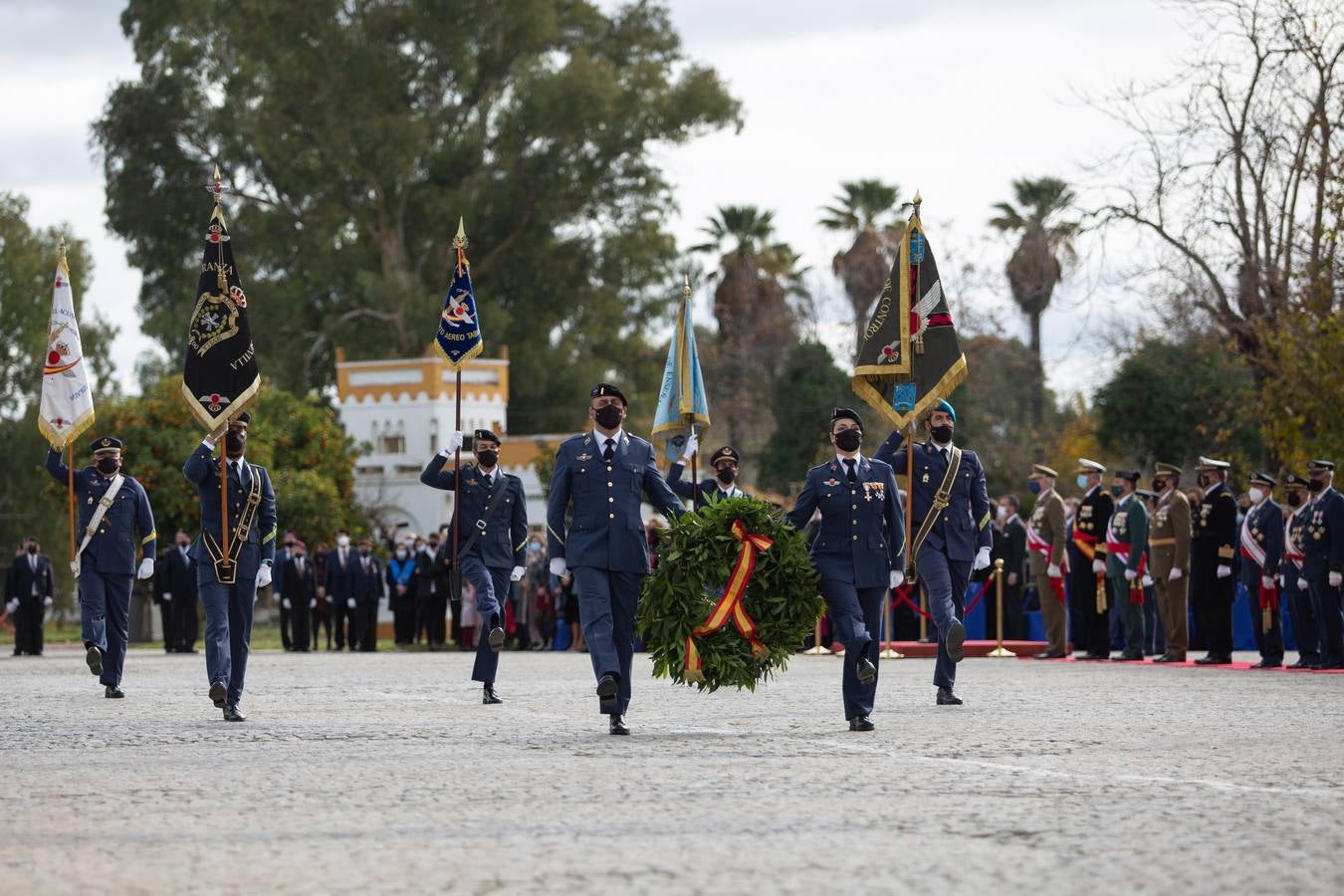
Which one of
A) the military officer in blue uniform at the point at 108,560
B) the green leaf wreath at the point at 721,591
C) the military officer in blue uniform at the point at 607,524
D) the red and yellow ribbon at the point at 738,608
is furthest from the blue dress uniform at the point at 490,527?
the red and yellow ribbon at the point at 738,608

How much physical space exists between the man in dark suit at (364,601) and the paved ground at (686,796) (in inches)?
725

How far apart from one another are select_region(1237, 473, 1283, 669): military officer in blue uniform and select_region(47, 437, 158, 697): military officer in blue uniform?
34.9 ft

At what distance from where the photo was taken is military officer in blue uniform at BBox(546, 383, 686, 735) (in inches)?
502

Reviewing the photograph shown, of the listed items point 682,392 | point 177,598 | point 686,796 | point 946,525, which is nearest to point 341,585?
point 177,598

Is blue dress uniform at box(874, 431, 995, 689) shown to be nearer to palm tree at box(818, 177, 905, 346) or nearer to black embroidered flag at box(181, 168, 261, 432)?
black embroidered flag at box(181, 168, 261, 432)

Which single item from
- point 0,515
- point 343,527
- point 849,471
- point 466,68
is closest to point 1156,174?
point 849,471

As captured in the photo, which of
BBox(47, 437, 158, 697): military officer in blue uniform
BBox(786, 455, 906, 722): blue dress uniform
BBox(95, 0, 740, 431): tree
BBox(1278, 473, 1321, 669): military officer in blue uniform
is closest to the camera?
BBox(786, 455, 906, 722): blue dress uniform

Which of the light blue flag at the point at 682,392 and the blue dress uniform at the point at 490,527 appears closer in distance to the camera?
Result: the blue dress uniform at the point at 490,527

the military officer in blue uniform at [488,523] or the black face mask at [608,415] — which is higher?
the black face mask at [608,415]

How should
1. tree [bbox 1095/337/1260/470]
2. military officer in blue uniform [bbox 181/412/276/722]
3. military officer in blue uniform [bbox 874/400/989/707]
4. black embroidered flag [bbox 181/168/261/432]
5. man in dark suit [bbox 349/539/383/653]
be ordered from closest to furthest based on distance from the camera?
military officer in blue uniform [bbox 181/412/276/722], military officer in blue uniform [bbox 874/400/989/707], black embroidered flag [bbox 181/168/261/432], man in dark suit [bbox 349/539/383/653], tree [bbox 1095/337/1260/470]

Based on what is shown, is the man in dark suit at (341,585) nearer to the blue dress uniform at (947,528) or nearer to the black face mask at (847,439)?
the blue dress uniform at (947,528)

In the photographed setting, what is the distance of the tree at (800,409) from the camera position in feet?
194

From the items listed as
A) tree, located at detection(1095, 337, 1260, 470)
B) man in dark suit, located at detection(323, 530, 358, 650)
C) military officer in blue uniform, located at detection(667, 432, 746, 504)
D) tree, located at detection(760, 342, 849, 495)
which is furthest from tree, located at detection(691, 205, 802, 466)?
military officer in blue uniform, located at detection(667, 432, 746, 504)

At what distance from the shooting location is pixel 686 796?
29.9 feet
